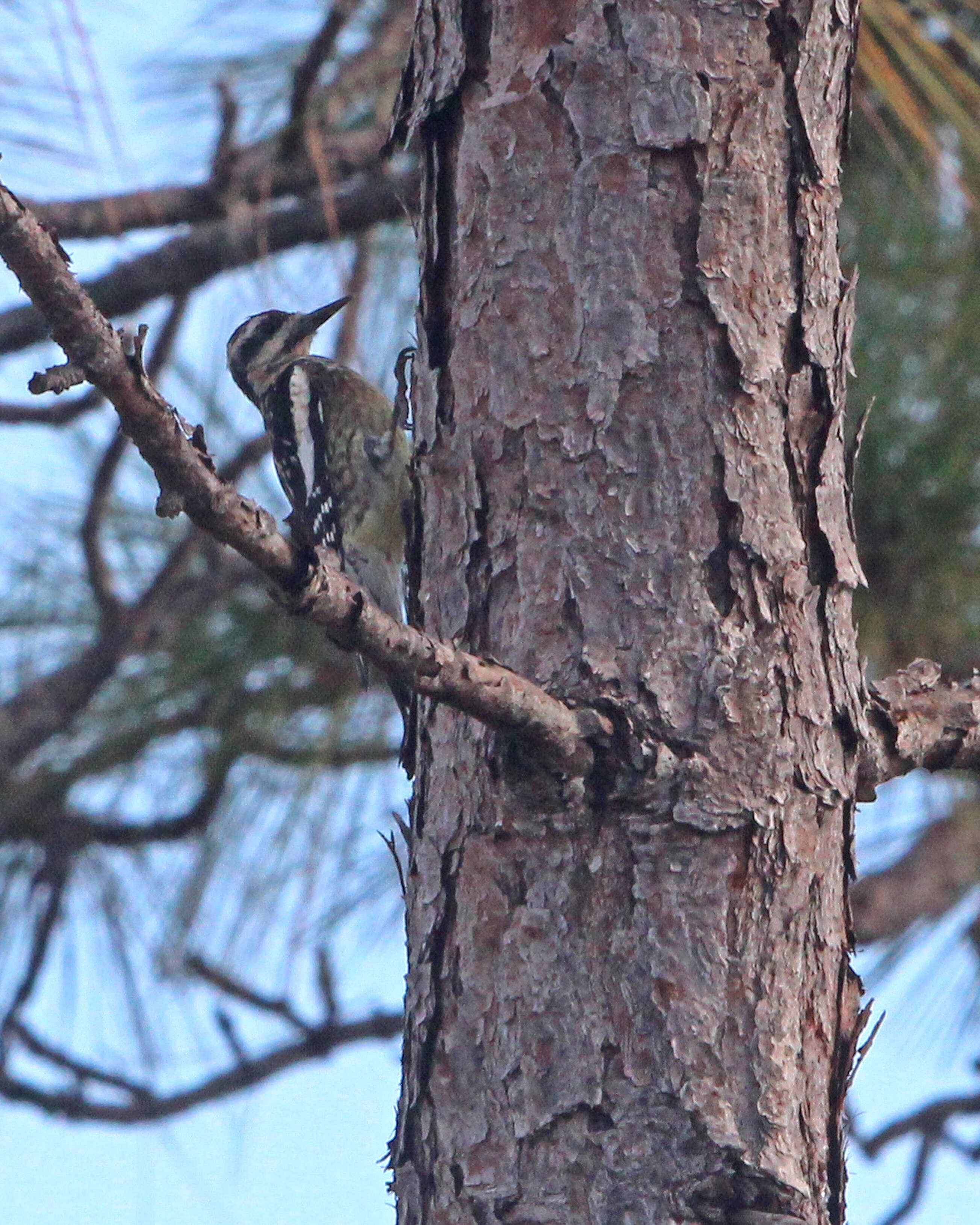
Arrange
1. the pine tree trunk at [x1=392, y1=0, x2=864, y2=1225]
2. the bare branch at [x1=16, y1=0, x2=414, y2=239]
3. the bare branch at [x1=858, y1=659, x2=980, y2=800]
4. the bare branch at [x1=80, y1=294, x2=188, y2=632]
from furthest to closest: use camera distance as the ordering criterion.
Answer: the bare branch at [x1=80, y1=294, x2=188, y2=632] → the bare branch at [x1=16, y1=0, x2=414, y2=239] → the bare branch at [x1=858, y1=659, x2=980, y2=800] → the pine tree trunk at [x1=392, y1=0, x2=864, y2=1225]

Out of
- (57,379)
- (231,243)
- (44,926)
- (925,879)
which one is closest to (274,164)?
(231,243)

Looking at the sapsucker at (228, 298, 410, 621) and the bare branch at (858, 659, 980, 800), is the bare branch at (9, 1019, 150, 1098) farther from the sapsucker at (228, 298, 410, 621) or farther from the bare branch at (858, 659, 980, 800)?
the bare branch at (858, 659, 980, 800)

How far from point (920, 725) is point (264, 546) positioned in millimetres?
731

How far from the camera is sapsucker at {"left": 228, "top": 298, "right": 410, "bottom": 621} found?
120 inches

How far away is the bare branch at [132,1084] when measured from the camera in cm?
315

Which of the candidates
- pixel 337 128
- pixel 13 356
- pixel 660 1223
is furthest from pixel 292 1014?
pixel 660 1223

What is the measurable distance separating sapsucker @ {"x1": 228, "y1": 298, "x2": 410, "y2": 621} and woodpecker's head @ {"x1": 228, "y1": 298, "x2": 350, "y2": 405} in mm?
14

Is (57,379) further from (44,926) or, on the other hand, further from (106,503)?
(44,926)

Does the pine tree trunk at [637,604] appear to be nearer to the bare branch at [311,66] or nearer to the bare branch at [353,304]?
the bare branch at [311,66]

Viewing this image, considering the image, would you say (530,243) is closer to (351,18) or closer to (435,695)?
(435,695)

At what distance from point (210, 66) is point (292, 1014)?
1.87m

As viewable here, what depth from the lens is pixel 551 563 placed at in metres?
1.47

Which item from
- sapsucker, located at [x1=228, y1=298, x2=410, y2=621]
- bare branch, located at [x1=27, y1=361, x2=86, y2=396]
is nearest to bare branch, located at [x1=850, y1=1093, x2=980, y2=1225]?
sapsucker, located at [x1=228, y1=298, x2=410, y2=621]

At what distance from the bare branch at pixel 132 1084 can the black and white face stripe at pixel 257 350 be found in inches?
50.6
